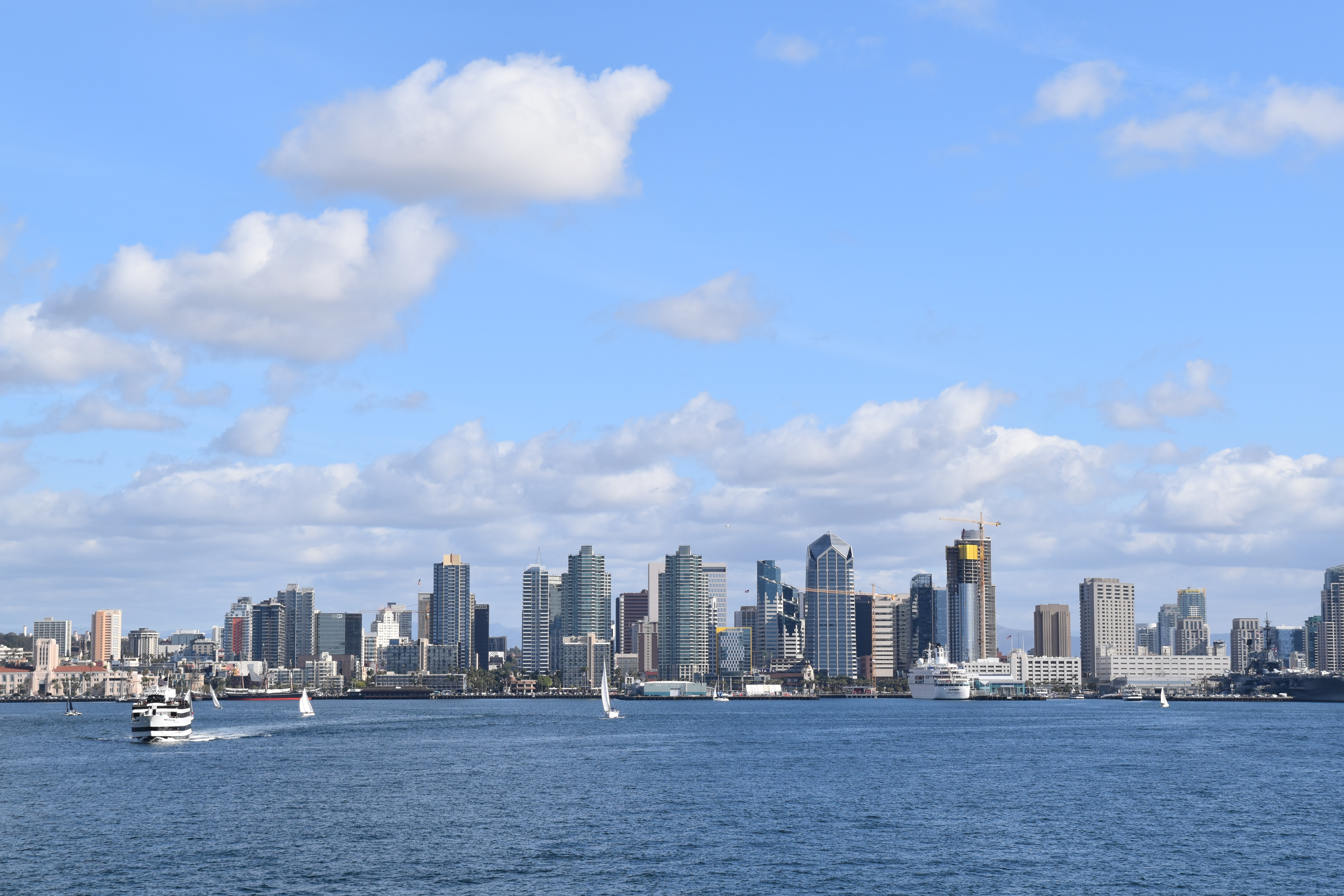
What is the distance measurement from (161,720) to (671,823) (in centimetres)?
10397

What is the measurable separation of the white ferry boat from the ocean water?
55.8ft

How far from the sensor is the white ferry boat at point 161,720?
169 meters

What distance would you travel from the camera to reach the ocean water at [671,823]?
69.0m

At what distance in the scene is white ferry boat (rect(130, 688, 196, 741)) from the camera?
556ft

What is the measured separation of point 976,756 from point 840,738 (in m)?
40.5

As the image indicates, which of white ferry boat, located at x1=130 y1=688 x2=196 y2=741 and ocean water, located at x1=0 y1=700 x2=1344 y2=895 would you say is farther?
white ferry boat, located at x1=130 y1=688 x2=196 y2=741

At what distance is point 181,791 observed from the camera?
106 m

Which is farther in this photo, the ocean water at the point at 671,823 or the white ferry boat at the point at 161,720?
the white ferry boat at the point at 161,720

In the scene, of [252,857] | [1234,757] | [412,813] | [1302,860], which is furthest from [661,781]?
[1234,757]

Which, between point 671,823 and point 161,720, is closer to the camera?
point 671,823

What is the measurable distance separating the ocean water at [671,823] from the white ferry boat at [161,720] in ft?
55.8

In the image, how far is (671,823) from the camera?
291 ft

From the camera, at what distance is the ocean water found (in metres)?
69.0

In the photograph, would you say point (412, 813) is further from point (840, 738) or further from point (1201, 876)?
point (840, 738)
